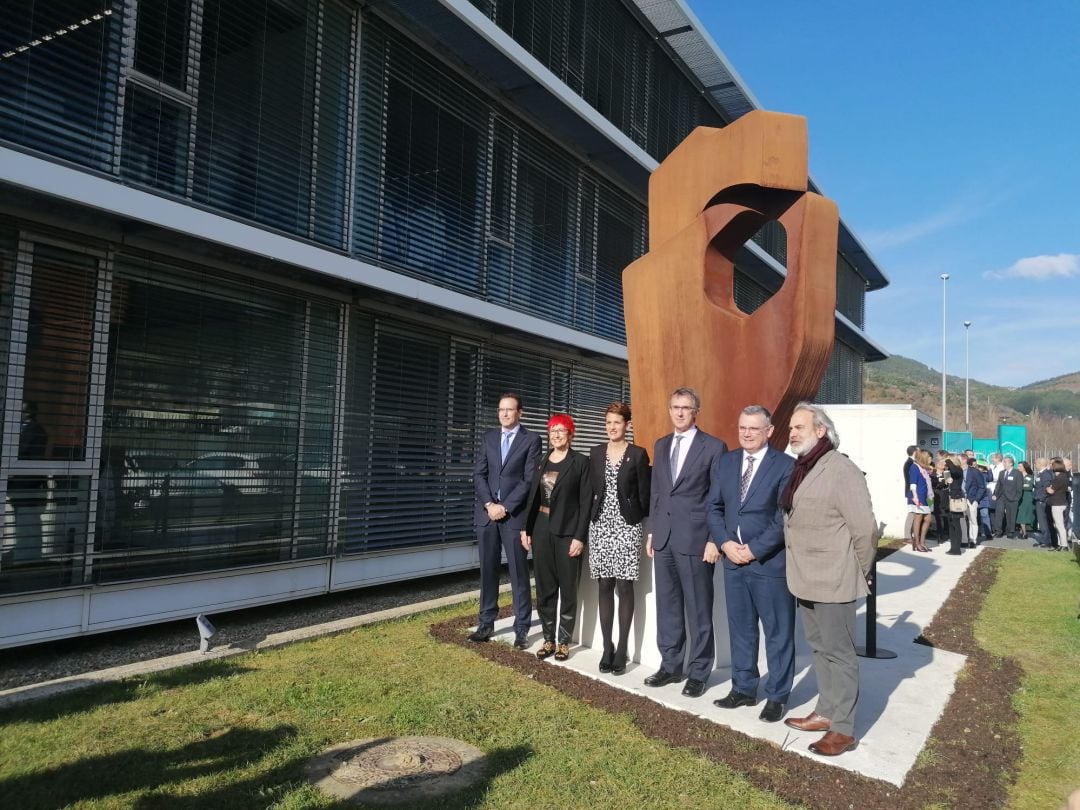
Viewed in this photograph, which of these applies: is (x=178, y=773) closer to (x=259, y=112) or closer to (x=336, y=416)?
(x=336, y=416)

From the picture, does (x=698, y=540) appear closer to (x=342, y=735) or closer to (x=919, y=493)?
(x=342, y=735)

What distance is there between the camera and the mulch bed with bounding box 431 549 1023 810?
3475 mm

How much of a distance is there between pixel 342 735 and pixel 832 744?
257 cm

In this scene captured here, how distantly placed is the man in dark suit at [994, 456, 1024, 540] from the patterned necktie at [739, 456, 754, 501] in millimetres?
15411

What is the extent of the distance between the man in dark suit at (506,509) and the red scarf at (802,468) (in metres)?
2.12

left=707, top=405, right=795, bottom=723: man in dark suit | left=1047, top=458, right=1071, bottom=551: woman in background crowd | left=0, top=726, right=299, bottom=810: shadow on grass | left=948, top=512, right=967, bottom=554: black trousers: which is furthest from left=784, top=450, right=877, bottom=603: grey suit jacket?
left=1047, top=458, right=1071, bottom=551: woman in background crowd

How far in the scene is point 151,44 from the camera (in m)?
5.85

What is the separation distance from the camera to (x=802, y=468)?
4184mm

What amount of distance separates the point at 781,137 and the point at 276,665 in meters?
5.05

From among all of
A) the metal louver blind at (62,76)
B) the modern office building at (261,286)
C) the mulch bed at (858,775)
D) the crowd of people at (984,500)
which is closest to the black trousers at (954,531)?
the crowd of people at (984,500)

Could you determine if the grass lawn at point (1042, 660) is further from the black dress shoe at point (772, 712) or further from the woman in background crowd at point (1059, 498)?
the woman in background crowd at point (1059, 498)

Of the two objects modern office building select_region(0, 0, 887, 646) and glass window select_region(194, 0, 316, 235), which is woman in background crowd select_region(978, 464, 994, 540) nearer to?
modern office building select_region(0, 0, 887, 646)

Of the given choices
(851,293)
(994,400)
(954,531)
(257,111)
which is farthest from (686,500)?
(994,400)

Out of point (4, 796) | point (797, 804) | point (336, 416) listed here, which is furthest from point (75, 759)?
point (336, 416)
